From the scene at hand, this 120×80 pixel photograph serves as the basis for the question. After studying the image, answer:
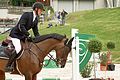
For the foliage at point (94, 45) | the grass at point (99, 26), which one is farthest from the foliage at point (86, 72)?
the grass at point (99, 26)

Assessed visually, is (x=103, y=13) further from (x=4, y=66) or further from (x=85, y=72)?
(x=4, y=66)

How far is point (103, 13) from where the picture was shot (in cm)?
5022

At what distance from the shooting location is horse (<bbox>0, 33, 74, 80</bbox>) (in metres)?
10.9

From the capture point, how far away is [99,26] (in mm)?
39250

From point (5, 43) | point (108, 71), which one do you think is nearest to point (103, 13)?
point (108, 71)

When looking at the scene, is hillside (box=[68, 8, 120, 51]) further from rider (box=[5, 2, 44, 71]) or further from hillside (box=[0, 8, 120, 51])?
rider (box=[5, 2, 44, 71])

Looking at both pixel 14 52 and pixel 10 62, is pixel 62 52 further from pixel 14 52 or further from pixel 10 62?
pixel 10 62

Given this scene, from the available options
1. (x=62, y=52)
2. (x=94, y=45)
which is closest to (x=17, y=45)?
(x=62, y=52)

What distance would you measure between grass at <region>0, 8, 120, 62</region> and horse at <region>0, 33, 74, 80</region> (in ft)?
43.3

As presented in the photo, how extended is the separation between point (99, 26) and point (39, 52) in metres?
28.5

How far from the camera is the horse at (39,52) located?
1088 centimetres

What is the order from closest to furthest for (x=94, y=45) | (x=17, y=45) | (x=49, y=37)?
(x=17, y=45) → (x=49, y=37) → (x=94, y=45)

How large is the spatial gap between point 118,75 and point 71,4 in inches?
2259

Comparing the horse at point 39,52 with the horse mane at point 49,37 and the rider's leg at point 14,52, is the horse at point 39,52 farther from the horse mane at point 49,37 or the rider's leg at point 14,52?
the rider's leg at point 14,52
